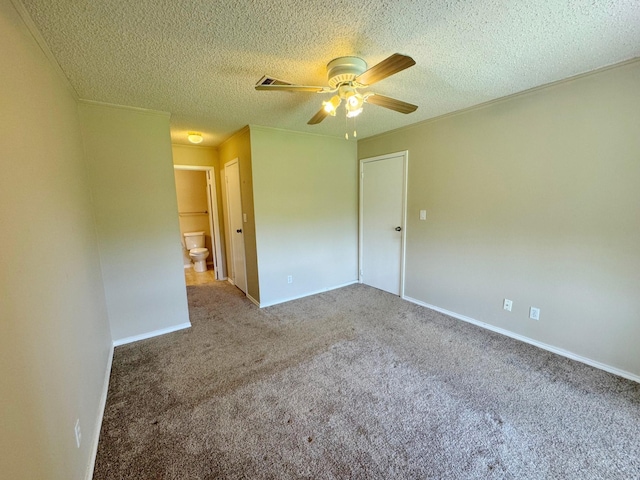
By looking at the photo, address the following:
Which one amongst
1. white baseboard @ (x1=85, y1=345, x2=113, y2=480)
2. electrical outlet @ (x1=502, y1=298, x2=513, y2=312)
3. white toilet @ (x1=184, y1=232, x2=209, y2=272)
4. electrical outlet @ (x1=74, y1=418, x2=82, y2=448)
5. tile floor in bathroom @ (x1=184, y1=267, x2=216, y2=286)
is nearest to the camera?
electrical outlet @ (x1=74, y1=418, x2=82, y2=448)

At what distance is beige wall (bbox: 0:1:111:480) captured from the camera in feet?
2.93

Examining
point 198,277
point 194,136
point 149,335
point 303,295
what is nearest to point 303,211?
point 303,295

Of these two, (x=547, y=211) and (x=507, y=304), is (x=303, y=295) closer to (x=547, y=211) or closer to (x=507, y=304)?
(x=507, y=304)

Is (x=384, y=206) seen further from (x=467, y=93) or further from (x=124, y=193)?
(x=124, y=193)

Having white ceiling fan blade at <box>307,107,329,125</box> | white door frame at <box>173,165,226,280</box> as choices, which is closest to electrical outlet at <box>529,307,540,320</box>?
white ceiling fan blade at <box>307,107,329,125</box>

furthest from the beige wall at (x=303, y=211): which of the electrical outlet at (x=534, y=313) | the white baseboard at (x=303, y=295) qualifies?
the electrical outlet at (x=534, y=313)

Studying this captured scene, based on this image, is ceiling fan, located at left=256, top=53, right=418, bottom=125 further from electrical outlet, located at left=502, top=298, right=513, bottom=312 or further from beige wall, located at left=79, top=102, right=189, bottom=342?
electrical outlet, located at left=502, top=298, right=513, bottom=312

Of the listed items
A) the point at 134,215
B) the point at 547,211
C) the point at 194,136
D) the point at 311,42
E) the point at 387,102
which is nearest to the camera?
the point at 311,42

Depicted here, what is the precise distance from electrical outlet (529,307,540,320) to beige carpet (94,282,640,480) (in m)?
0.28

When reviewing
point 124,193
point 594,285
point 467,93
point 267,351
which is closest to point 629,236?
point 594,285

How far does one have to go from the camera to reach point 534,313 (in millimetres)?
2564

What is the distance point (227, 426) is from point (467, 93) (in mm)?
3256

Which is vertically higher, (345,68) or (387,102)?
(345,68)

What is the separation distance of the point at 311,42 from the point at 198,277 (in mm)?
4712
